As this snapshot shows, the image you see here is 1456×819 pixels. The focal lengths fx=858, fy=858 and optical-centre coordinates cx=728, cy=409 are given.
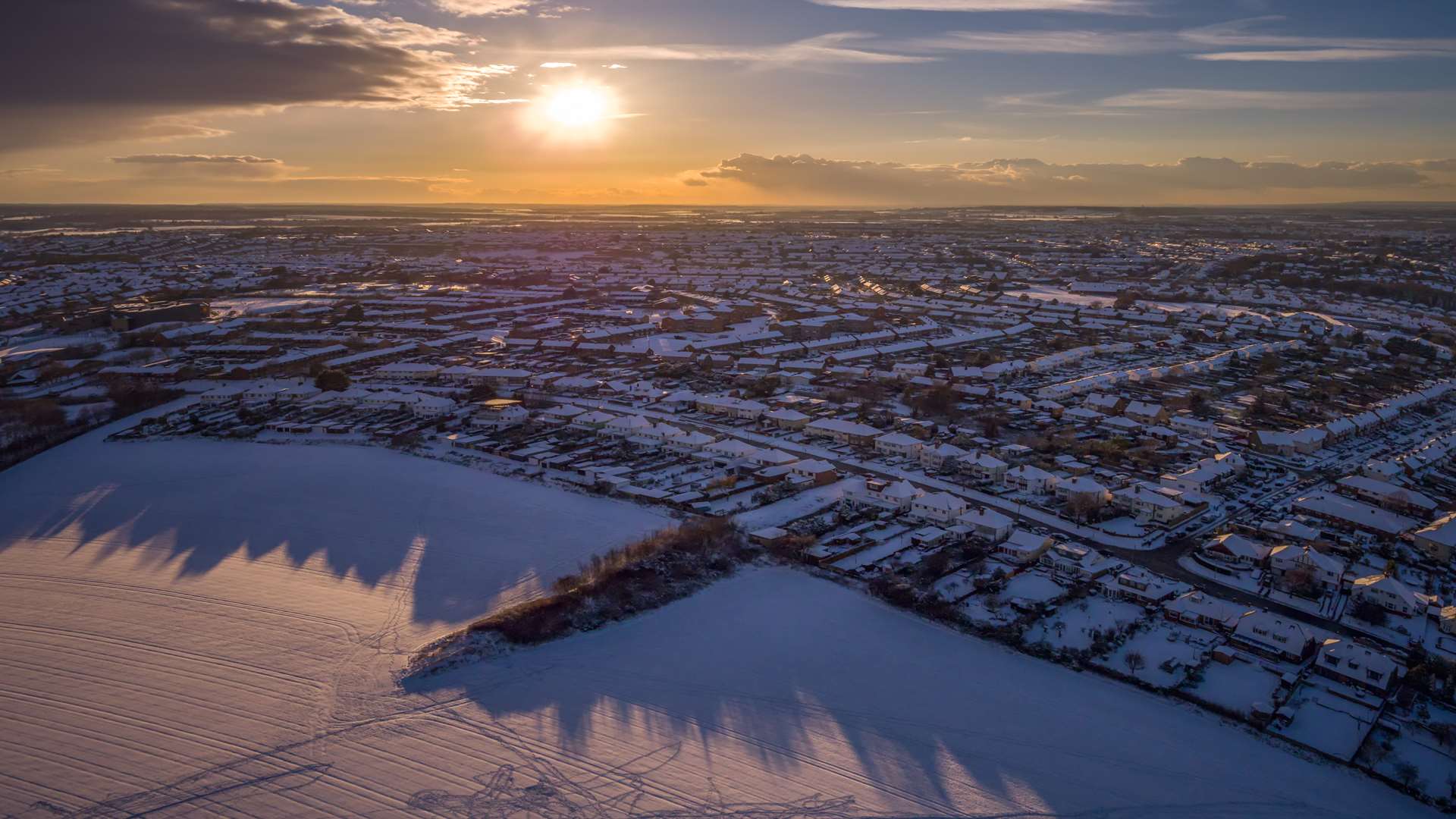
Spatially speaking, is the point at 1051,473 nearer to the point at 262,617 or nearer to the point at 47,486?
the point at 262,617

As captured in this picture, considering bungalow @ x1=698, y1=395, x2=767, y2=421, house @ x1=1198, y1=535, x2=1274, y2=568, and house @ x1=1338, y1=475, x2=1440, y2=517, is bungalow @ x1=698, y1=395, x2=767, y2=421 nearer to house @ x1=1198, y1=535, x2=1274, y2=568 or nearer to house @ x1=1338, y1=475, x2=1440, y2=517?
house @ x1=1198, y1=535, x2=1274, y2=568

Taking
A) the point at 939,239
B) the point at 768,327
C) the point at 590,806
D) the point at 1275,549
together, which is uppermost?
the point at 939,239

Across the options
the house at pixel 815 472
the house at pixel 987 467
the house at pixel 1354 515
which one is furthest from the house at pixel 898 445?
the house at pixel 1354 515

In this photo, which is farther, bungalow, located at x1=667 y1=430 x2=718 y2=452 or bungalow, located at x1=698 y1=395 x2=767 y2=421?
bungalow, located at x1=698 y1=395 x2=767 y2=421

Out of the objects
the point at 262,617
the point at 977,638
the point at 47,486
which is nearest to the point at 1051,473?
the point at 977,638

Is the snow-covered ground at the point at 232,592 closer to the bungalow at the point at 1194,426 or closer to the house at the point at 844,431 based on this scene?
the house at the point at 844,431

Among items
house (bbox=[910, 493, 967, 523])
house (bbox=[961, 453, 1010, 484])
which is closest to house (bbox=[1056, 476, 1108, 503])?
house (bbox=[961, 453, 1010, 484])
